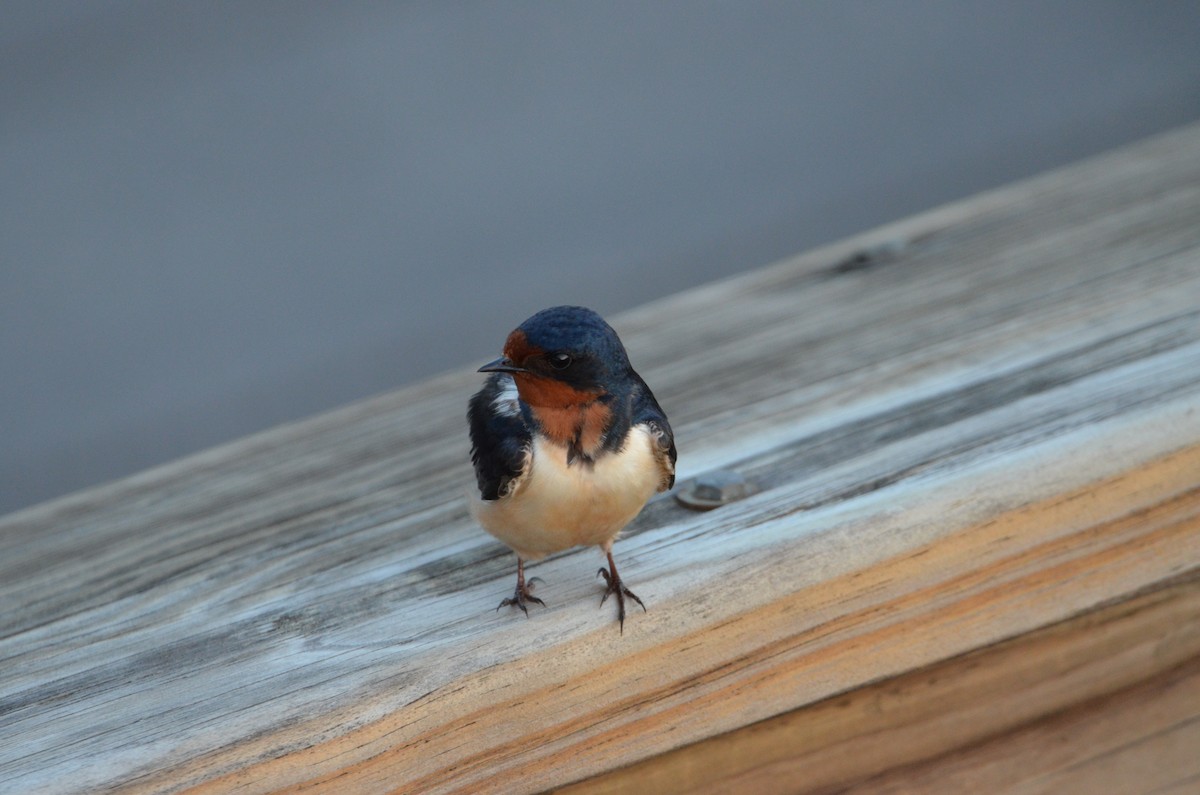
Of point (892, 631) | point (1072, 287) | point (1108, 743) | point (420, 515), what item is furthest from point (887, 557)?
point (1072, 287)

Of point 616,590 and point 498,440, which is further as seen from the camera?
point 498,440

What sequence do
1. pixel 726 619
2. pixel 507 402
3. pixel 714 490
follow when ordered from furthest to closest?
pixel 507 402
pixel 714 490
pixel 726 619

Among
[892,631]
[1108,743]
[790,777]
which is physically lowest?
[1108,743]

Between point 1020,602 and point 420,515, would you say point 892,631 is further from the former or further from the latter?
point 420,515

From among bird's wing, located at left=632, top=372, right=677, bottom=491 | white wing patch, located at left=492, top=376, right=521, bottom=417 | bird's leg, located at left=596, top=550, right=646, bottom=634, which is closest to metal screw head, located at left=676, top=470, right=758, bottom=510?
bird's wing, located at left=632, top=372, right=677, bottom=491

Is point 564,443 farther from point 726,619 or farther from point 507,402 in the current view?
point 726,619

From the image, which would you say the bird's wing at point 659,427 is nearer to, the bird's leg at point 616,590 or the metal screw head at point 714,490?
the metal screw head at point 714,490

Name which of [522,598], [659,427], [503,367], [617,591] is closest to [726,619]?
[617,591]
